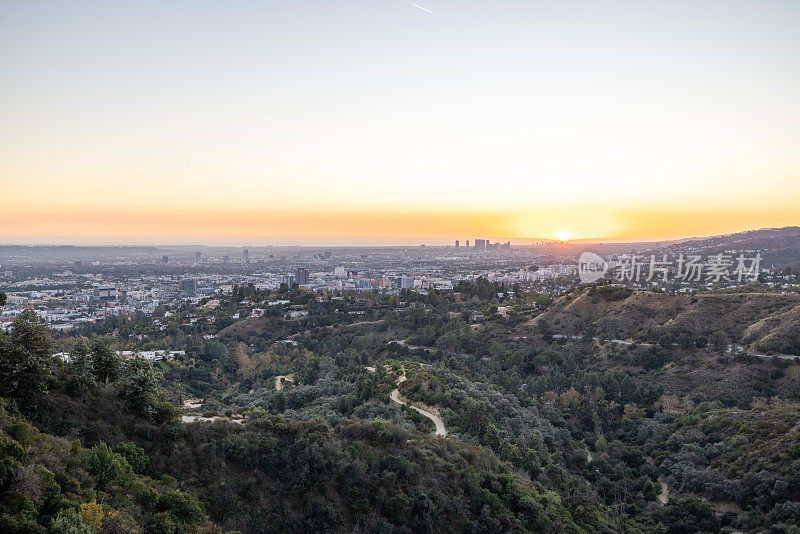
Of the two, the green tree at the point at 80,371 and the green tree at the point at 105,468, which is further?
the green tree at the point at 80,371

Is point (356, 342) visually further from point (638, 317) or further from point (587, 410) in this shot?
point (638, 317)

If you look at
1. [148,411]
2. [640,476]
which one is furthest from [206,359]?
[640,476]

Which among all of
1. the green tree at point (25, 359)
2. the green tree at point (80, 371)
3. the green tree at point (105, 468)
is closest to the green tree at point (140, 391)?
the green tree at point (80, 371)

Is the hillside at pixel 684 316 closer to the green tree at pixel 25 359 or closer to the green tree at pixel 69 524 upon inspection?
the green tree at pixel 69 524

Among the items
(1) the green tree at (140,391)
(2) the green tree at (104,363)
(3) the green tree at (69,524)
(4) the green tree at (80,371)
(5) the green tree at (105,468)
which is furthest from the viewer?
(2) the green tree at (104,363)
